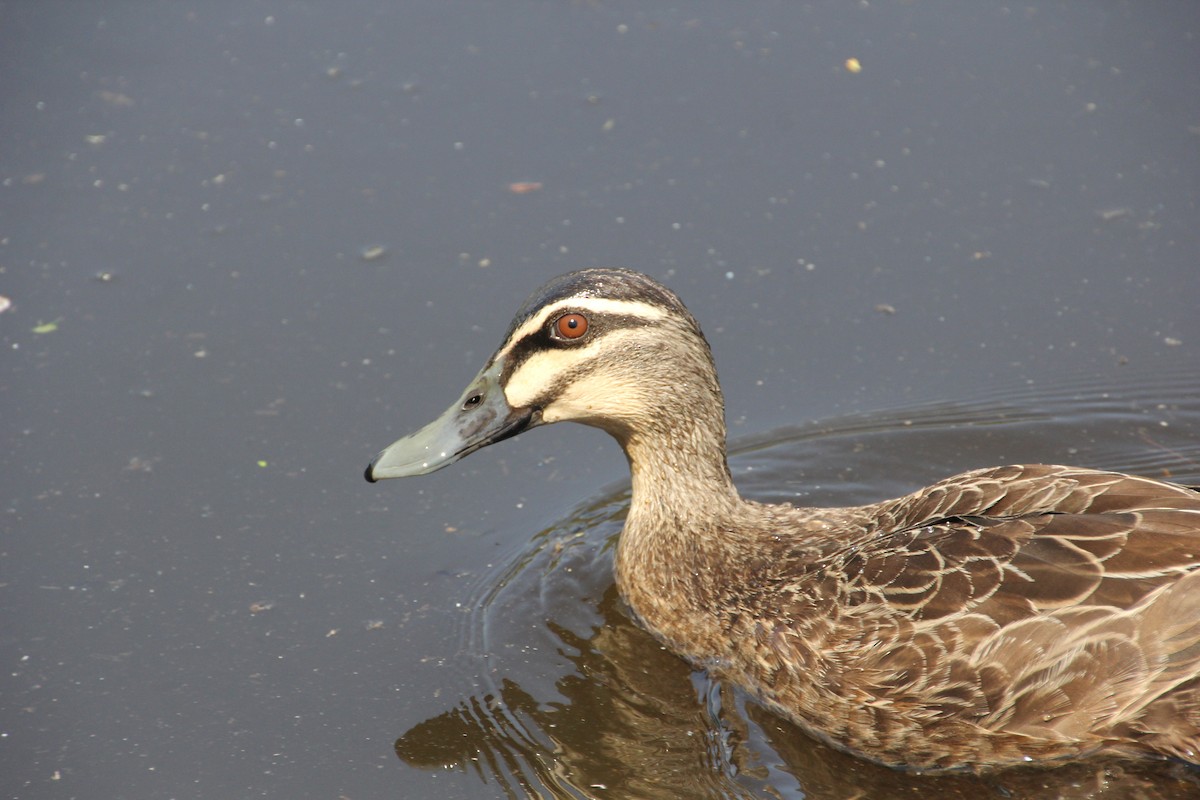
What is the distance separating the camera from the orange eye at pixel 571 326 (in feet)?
20.5

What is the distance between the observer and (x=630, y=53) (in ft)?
34.1

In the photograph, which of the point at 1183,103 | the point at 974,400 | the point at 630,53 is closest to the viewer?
the point at 974,400

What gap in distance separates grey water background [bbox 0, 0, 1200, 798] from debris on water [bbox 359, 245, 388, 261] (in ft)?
0.18

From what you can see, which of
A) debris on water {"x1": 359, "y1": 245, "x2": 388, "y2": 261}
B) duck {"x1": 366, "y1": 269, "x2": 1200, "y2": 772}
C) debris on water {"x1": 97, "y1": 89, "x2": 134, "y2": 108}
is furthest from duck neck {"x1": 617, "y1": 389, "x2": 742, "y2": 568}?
debris on water {"x1": 97, "y1": 89, "x2": 134, "y2": 108}

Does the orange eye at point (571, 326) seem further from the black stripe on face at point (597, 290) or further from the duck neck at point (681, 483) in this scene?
the duck neck at point (681, 483)

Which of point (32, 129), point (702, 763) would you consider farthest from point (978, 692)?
point (32, 129)

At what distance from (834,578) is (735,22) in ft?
19.5

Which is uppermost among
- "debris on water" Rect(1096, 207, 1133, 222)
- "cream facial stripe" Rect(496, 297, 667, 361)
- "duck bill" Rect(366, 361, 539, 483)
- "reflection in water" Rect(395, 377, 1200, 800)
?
"debris on water" Rect(1096, 207, 1133, 222)

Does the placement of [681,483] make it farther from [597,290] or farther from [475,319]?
[475,319]

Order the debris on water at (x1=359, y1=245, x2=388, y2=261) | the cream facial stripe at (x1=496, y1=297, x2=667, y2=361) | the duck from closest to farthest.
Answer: the duck < the cream facial stripe at (x1=496, y1=297, x2=667, y2=361) < the debris on water at (x1=359, y1=245, x2=388, y2=261)

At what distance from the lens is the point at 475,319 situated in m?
8.43

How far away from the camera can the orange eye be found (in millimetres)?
6234

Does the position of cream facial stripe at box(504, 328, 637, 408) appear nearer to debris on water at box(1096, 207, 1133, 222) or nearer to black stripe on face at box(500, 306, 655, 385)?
black stripe on face at box(500, 306, 655, 385)

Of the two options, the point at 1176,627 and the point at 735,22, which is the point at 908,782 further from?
the point at 735,22
